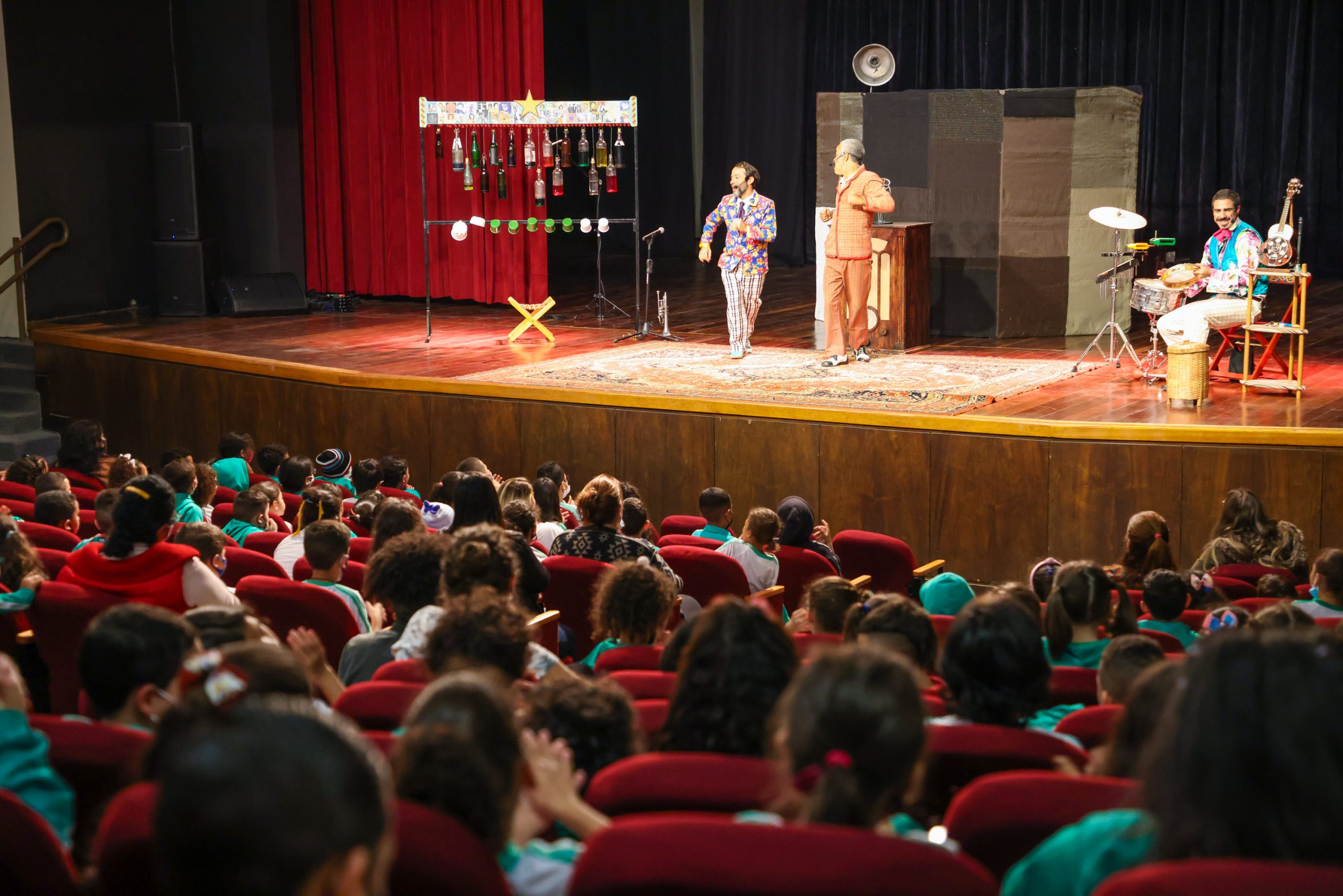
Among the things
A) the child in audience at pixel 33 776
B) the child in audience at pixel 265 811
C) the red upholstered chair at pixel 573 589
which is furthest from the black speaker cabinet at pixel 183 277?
the child in audience at pixel 265 811

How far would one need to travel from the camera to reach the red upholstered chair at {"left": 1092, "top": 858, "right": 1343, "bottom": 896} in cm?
148

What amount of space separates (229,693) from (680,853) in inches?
32.1

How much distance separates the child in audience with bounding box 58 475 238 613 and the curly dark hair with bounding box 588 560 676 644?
1.08 metres

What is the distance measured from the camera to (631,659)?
3.41 metres

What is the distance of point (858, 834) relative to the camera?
1.66m

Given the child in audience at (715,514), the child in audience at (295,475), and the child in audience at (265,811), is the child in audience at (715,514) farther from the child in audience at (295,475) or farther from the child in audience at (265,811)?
the child in audience at (265,811)

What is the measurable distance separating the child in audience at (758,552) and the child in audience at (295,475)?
7.73 ft

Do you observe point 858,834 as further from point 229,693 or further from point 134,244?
point 134,244

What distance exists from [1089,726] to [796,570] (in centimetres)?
271

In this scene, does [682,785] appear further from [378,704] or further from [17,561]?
[17,561]

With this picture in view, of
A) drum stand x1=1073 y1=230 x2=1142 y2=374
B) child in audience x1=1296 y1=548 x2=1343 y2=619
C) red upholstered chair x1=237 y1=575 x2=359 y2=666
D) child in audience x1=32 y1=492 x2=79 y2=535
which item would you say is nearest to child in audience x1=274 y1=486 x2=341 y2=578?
child in audience x1=32 y1=492 x2=79 y2=535

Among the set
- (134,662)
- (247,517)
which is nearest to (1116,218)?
(247,517)

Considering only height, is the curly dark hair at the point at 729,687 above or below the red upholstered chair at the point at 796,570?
above

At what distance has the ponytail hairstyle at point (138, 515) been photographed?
378cm
